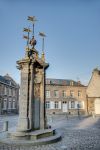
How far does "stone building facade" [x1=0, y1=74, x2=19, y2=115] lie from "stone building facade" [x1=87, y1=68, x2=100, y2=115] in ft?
55.4

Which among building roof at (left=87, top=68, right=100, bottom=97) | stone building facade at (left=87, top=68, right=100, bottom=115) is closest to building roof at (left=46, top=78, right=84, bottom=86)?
stone building facade at (left=87, top=68, right=100, bottom=115)

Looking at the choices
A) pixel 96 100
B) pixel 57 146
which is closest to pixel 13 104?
pixel 96 100

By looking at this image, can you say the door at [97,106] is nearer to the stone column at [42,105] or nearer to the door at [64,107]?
the door at [64,107]

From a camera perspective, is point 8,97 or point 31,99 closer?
point 31,99

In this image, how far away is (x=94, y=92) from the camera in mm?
40719

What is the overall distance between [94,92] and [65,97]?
656 centimetres

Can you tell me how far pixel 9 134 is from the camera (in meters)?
9.83

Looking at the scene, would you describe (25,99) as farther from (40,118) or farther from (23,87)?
(40,118)

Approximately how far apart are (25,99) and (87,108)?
111 ft

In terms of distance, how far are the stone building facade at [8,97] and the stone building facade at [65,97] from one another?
802cm

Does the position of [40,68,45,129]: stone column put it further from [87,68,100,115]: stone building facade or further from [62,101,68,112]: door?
[62,101,68,112]: door

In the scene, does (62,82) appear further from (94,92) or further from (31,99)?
(31,99)

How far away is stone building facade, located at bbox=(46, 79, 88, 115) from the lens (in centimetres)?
4197

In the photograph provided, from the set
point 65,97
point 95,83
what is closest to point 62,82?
point 65,97
